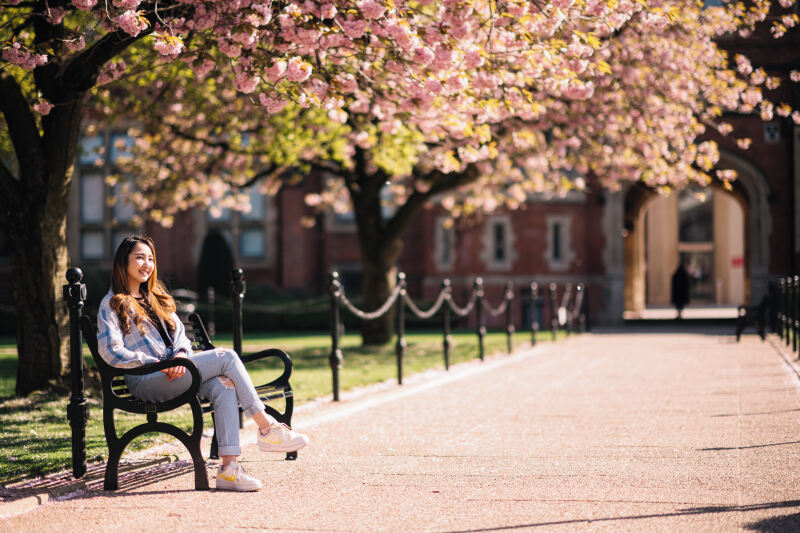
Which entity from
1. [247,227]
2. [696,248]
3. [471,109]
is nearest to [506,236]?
[247,227]

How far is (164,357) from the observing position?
5.74 metres

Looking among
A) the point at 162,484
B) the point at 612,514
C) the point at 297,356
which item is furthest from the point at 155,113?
the point at 612,514

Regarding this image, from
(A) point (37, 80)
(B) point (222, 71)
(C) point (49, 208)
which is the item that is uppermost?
(B) point (222, 71)

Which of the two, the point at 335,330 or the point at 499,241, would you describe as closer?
the point at 335,330

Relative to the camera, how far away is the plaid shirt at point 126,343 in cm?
547

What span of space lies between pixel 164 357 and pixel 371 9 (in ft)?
9.94

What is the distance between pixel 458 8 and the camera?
7.54m

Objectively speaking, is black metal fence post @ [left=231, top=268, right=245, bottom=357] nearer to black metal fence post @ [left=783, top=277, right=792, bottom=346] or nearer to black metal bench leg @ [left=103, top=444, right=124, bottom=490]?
black metal bench leg @ [left=103, top=444, right=124, bottom=490]

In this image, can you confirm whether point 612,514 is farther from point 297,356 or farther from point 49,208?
point 297,356

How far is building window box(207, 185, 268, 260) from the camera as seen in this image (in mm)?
32938

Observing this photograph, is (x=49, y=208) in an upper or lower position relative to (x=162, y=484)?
upper

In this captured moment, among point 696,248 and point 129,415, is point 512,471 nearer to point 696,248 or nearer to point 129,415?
point 129,415

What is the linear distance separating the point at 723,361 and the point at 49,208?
10000 mm

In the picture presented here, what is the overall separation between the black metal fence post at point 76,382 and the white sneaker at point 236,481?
933mm
